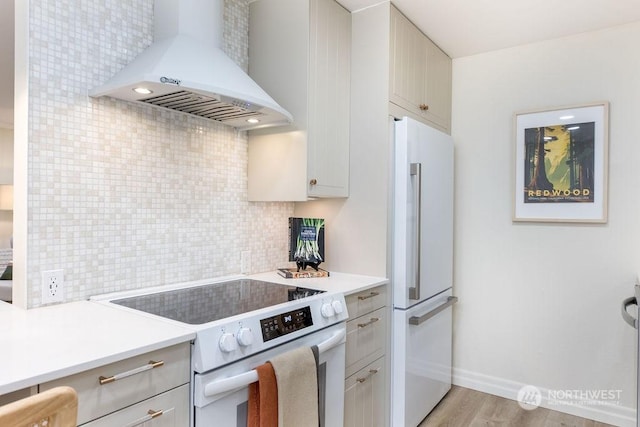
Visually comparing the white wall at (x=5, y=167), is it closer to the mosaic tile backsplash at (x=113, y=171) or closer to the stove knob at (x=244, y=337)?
the mosaic tile backsplash at (x=113, y=171)

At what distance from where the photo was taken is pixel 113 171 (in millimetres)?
1697

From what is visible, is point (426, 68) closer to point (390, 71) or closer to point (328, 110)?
point (390, 71)

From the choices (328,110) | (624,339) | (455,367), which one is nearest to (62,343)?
(328,110)

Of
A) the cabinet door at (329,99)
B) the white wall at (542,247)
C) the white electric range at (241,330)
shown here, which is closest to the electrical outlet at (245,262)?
the white electric range at (241,330)

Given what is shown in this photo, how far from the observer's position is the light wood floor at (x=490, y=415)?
2.48 m

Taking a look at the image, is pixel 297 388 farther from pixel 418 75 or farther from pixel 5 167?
pixel 5 167

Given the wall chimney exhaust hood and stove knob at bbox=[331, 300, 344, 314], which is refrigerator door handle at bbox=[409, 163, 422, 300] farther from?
the wall chimney exhaust hood

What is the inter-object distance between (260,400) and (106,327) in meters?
0.54

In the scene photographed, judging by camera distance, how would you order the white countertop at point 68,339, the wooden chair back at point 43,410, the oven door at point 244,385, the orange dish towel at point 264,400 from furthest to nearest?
the orange dish towel at point 264,400
the oven door at point 244,385
the white countertop at point 68,339
the wooden chair back at point 43,410

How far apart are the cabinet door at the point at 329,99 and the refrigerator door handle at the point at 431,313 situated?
79cm

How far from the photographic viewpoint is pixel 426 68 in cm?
264

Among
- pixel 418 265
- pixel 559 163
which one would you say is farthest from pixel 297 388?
pixel 559 163
